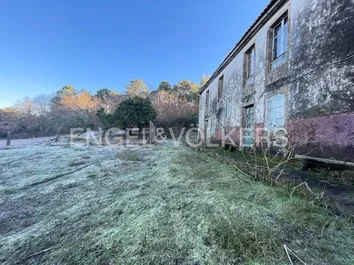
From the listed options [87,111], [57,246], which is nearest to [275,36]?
[57,246]

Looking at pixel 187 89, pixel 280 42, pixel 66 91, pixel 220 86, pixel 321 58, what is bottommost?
pixel 321 58

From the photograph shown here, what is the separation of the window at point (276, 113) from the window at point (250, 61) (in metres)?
2.01

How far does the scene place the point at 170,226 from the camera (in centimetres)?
206

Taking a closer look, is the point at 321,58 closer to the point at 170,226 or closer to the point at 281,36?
the point at 281,36

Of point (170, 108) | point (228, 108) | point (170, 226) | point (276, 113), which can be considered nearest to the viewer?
point (170, 226)

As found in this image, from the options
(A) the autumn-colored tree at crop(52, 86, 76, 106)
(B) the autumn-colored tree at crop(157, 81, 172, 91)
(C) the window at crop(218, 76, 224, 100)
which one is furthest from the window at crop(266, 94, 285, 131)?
(A) the autumn-colored tree at crop(52, 86, 76, 106)

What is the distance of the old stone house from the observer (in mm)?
3727

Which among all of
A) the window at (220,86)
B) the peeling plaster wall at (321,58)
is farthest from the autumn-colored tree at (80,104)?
the peeling plaster wall at (321,58)

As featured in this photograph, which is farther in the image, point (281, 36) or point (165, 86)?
point (165, 86)

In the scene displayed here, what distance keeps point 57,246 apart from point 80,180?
2.47 metres

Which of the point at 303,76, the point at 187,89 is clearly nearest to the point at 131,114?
the point at 303,76

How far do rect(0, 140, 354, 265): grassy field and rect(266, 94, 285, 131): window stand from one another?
3033 mm

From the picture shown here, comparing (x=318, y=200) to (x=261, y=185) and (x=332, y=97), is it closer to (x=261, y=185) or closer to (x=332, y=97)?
(x=261, y=185)

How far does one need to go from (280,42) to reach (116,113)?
1286 cm
